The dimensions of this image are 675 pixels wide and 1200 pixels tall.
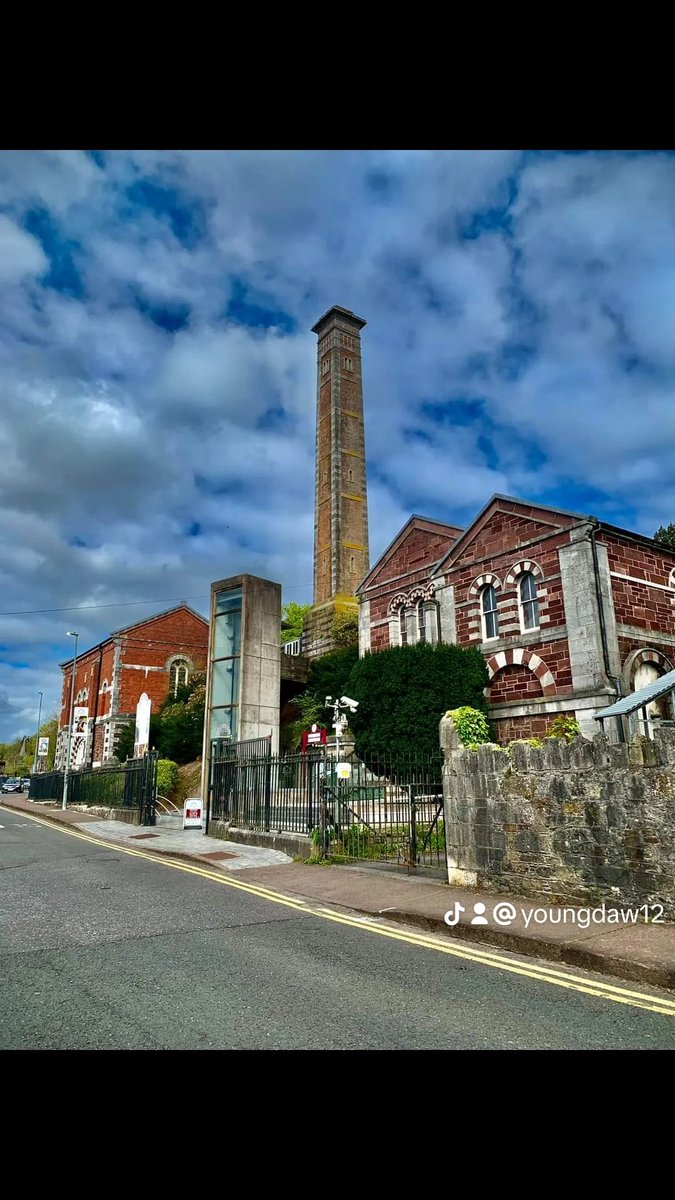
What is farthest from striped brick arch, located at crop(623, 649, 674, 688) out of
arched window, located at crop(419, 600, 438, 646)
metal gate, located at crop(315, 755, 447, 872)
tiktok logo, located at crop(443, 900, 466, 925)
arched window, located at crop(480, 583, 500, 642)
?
tiktok logo, located at crop(443, 900, 466, 925)

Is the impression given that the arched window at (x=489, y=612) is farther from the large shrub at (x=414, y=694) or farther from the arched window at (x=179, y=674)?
the arched window at (x=179, y=674)

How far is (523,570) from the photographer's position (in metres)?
21.9

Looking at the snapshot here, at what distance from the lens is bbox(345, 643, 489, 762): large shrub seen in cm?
2116

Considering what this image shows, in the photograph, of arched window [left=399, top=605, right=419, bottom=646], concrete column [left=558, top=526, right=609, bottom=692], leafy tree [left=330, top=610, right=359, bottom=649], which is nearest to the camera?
concrete column [left=558, top=526, right=609, bottom=692]

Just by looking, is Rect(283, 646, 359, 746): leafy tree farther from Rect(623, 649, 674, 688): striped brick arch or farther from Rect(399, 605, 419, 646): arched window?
Rect(623, 649, 674, 688): striped brick arch

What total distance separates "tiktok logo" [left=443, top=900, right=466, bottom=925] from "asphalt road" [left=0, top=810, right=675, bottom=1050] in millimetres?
557

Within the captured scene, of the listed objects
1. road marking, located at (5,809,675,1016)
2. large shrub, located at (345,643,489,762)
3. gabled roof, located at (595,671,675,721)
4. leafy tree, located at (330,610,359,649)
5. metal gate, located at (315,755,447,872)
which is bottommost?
road marking, located at (5,809,675,1016)

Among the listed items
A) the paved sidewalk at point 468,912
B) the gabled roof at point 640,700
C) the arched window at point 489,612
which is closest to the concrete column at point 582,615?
the arched window at point 489,612

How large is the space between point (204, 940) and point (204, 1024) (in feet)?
8.23

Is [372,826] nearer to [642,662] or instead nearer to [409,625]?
[642,662]

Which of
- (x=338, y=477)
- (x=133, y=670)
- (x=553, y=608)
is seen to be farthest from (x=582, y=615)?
(x=133, y=670)
